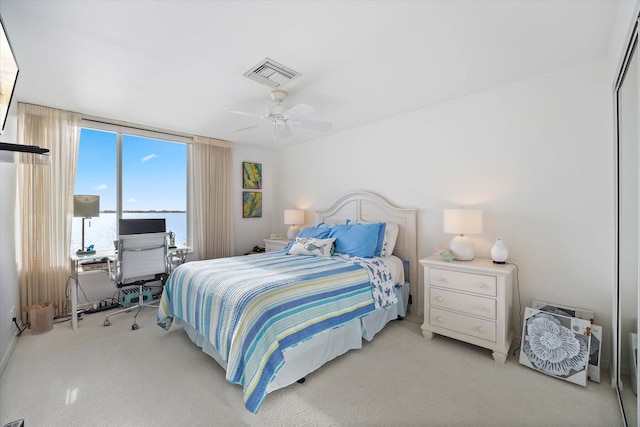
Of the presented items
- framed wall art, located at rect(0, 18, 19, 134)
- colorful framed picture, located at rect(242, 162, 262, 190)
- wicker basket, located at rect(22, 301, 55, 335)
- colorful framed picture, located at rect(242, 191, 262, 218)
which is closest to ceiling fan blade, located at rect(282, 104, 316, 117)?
framed wall art, located at rect(0, 18, 19, 134)

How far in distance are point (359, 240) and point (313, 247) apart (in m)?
0.55

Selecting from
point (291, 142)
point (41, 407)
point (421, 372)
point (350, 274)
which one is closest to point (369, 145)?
point (291, 142)

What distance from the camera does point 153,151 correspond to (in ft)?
14.0

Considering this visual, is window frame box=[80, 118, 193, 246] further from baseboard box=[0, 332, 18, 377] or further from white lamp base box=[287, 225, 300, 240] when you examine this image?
white lamp base box=[287, 225, 300, 240]

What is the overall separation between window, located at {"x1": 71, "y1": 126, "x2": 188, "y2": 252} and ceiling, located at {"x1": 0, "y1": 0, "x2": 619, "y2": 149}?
0.79 metres

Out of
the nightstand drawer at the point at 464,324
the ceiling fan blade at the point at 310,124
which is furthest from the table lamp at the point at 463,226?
the ceiling fan blade at the point at 310,124

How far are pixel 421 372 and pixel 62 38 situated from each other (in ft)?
11.9

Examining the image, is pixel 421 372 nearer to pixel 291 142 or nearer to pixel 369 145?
pixel 369 145

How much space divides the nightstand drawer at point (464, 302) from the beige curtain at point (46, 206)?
425 cm

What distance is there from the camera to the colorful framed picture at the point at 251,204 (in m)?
5.04

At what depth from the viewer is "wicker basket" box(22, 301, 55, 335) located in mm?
2828

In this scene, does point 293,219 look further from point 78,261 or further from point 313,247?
point 78,261

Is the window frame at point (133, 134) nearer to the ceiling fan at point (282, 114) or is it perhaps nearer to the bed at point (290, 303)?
the bed at point (290, 303)

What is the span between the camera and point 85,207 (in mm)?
3389
